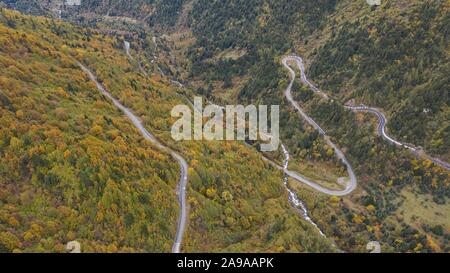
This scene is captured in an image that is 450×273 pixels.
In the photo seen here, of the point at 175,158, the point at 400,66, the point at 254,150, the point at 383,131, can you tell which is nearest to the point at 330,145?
the point at 383,131

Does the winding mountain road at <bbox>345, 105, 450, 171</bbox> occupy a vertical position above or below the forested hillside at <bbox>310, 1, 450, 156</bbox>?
A: below

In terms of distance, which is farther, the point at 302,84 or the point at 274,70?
the point at 274,70

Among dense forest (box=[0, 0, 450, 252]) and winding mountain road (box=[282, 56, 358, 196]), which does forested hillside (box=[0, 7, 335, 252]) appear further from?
winding mountain road (box=[282, 56, 358, 196])

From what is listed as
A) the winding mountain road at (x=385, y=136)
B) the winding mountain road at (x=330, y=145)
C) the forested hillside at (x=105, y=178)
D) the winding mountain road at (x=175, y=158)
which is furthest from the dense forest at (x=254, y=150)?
the winding mountain road at (x=330, y=145)

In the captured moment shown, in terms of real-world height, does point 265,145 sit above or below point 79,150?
below

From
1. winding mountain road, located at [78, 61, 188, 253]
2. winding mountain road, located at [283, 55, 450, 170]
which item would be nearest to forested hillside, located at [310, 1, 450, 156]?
winding mountain road, located at [283, 55, 450, 170]

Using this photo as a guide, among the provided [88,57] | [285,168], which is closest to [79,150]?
[88,57]

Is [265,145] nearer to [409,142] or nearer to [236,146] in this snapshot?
[236,146]
